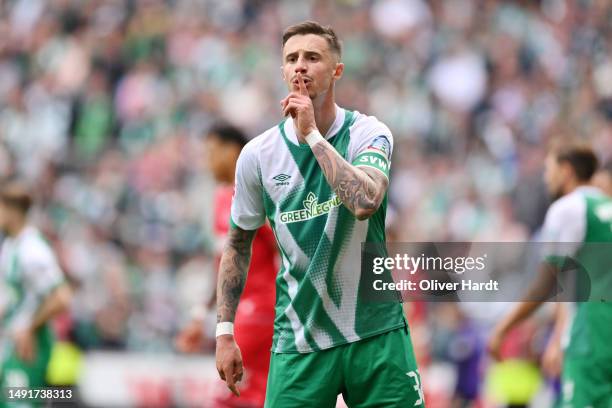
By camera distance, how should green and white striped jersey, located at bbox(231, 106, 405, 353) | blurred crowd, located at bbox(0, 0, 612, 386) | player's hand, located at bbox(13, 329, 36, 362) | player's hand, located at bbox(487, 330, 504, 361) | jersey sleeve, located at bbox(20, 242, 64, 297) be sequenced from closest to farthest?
green and white striped jersey, located at bbox(231, 106, 405, 353), player's hand, located at bbox(487, 330, 504, 361), player's hand, located at bbox(13, 329, 36, 362), jersey sleeve, located at bbox(20, 242, 64, 297), blurred crowd, located at bbox(0, 0, 612, 386)

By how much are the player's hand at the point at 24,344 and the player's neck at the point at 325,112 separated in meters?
4.77

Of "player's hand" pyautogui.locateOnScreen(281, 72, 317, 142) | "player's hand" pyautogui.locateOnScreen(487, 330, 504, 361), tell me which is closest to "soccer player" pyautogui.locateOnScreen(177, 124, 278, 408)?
"player's hand" pyautogui.locateOnScreen(487, 330, 504, 361)

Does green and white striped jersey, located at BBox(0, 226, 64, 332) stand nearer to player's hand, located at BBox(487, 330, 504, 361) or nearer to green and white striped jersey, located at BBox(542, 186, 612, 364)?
player's hand, located at BBox(487, 330, 504, 361)

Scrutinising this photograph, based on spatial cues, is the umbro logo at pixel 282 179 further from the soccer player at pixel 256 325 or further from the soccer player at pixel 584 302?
the soccer player at pixel 584 302

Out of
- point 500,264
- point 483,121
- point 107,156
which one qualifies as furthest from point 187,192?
point 500,264

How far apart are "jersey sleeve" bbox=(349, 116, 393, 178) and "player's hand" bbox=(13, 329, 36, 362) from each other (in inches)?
192

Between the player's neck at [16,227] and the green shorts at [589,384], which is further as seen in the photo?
the player's neck at [16,227]

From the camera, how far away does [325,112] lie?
5.55 meters

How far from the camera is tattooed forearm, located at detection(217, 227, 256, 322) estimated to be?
5844 millimetres

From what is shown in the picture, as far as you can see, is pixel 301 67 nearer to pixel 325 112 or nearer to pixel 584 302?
pixel 325 112

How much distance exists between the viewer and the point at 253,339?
7879 mm

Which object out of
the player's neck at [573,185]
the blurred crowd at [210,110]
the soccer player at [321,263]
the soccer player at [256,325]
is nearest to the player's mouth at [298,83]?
the soccer player at [321,263]

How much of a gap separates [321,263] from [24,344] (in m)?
4.77

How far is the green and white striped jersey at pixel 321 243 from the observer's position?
543 centimetres
